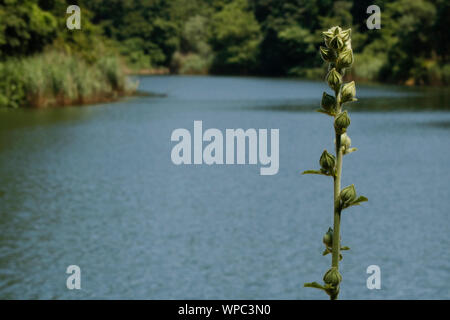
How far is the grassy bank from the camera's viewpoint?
89.3ft

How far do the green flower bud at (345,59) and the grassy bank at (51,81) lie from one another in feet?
87.4

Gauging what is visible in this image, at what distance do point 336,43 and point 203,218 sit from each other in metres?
11.3

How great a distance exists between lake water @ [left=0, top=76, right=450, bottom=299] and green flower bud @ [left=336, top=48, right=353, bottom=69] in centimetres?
770

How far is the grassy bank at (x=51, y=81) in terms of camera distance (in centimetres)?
2722

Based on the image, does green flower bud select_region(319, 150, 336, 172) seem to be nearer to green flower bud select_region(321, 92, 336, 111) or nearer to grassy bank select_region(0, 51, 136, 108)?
green flower bud select_region(321, 92, 336, 111)

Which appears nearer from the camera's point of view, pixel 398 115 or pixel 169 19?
pixel 398 115

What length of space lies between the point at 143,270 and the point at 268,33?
227 feet

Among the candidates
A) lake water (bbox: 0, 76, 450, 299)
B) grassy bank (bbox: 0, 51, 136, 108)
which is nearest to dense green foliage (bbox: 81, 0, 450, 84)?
grassy bank (bbox: 0, 51, 136, 108)

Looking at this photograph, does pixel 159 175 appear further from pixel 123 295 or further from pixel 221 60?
pixel 221 60

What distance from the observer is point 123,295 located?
28.8 feet

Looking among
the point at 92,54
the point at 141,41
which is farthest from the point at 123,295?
the point at 141,41
